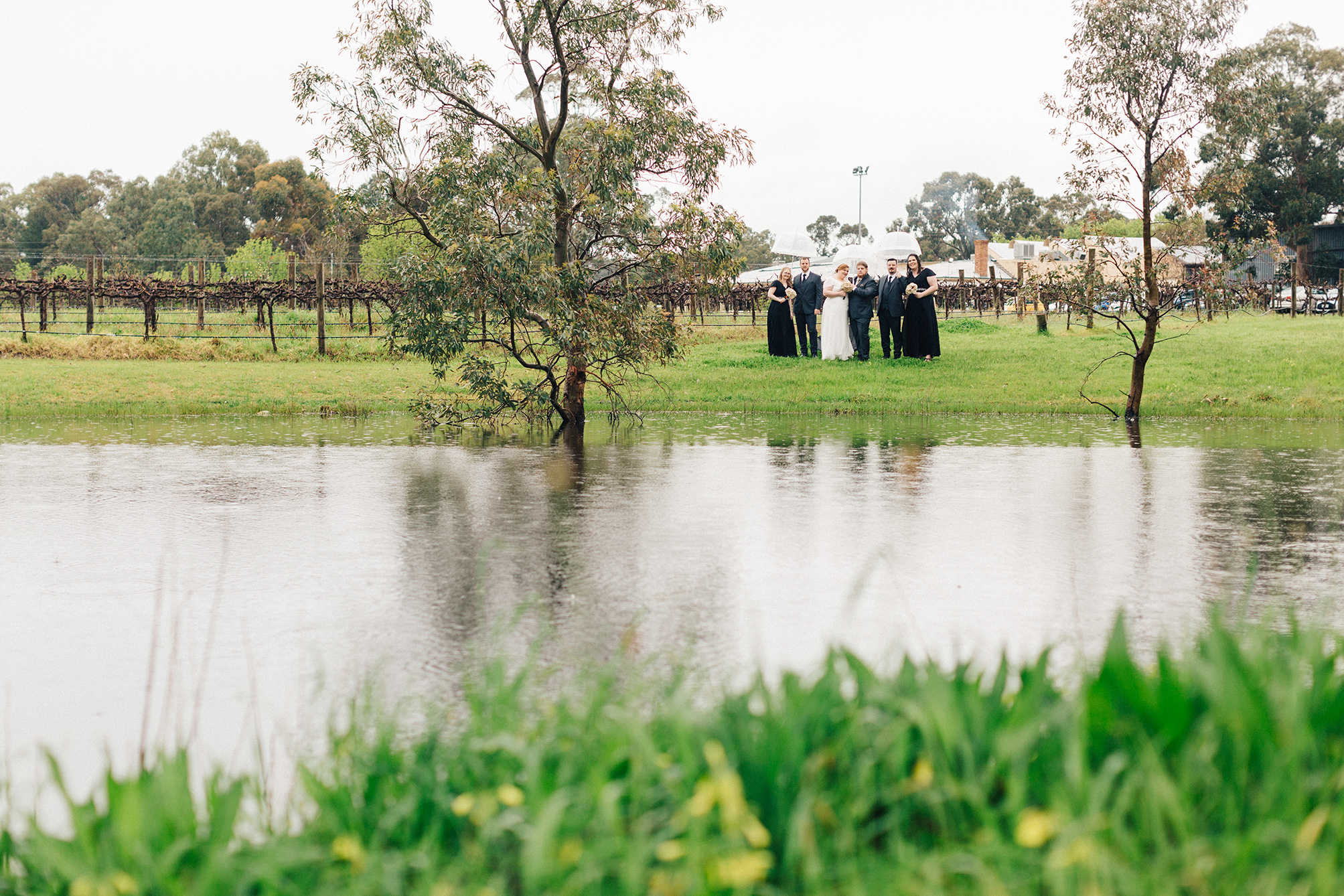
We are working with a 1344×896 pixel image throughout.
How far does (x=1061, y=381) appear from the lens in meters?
21.4

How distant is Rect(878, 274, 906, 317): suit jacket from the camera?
2441 centimetres

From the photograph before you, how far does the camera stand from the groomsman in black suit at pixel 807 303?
25.8 metres

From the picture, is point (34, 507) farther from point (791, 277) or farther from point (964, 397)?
point (791, 277)

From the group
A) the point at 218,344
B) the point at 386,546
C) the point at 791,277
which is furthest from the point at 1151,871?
the point at 218,344

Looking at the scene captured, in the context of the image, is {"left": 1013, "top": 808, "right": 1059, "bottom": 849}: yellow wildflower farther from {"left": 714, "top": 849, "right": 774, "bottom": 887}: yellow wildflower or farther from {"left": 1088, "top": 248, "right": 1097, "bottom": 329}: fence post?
{"left": 1088, "top": 248, "right": 1097, "bottom": 329}: fence post

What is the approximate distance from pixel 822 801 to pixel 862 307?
22.2 metres

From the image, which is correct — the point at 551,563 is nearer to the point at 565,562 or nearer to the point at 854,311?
the point at 565,562

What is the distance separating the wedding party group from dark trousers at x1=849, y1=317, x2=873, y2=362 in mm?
13

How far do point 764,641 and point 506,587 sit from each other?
182 cm

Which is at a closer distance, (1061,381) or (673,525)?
(673,525)

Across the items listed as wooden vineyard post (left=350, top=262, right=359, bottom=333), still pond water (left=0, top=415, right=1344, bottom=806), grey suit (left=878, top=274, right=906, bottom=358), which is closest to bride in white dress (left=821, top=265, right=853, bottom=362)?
grey suit (left=878, top=274, right=906, bottom=358)

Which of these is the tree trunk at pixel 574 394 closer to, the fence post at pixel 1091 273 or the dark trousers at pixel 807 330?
the fence post at pixel 1091 273

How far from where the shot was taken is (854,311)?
80.8 ft

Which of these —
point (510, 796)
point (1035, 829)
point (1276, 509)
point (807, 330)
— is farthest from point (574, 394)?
point (1035, 829)
